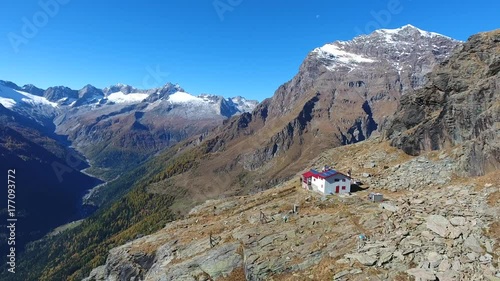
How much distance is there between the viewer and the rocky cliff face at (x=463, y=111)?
173 ft

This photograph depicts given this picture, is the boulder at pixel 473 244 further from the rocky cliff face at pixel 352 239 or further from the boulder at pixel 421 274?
the boulder at pixel 421 274

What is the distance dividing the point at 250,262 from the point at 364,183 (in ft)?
116

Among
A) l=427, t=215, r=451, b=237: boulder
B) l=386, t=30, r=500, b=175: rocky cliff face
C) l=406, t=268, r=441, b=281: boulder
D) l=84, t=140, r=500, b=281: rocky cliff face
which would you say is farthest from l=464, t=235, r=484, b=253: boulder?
l=386, t=30, r=500, b=175: rocky cliff face

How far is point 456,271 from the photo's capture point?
1204 inches

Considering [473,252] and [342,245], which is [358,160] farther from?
[473,252]

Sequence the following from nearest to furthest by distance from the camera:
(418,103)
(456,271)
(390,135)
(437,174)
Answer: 1. (456,271)
2. (437,174)
3. (418,103)
4. (390,135)

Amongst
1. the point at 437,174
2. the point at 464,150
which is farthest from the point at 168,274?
the point at 464,150


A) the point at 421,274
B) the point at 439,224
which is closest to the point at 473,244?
the point at 439,224

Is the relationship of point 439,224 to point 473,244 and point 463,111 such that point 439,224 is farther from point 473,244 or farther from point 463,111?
point 463,111

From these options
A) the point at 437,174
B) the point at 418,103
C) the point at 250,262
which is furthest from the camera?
the point at 418,103

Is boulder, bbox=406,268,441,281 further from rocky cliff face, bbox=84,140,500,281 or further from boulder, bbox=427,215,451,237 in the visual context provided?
boulder, bbox=427,215,451,237

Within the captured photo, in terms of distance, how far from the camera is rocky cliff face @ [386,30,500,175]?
52719 millimetres

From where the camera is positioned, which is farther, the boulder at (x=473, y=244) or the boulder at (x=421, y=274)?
the boulder at (x=473, y=244)

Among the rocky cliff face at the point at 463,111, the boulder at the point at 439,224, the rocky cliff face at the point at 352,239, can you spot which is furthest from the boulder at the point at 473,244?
the rocky cliff face at the point at 463,111
